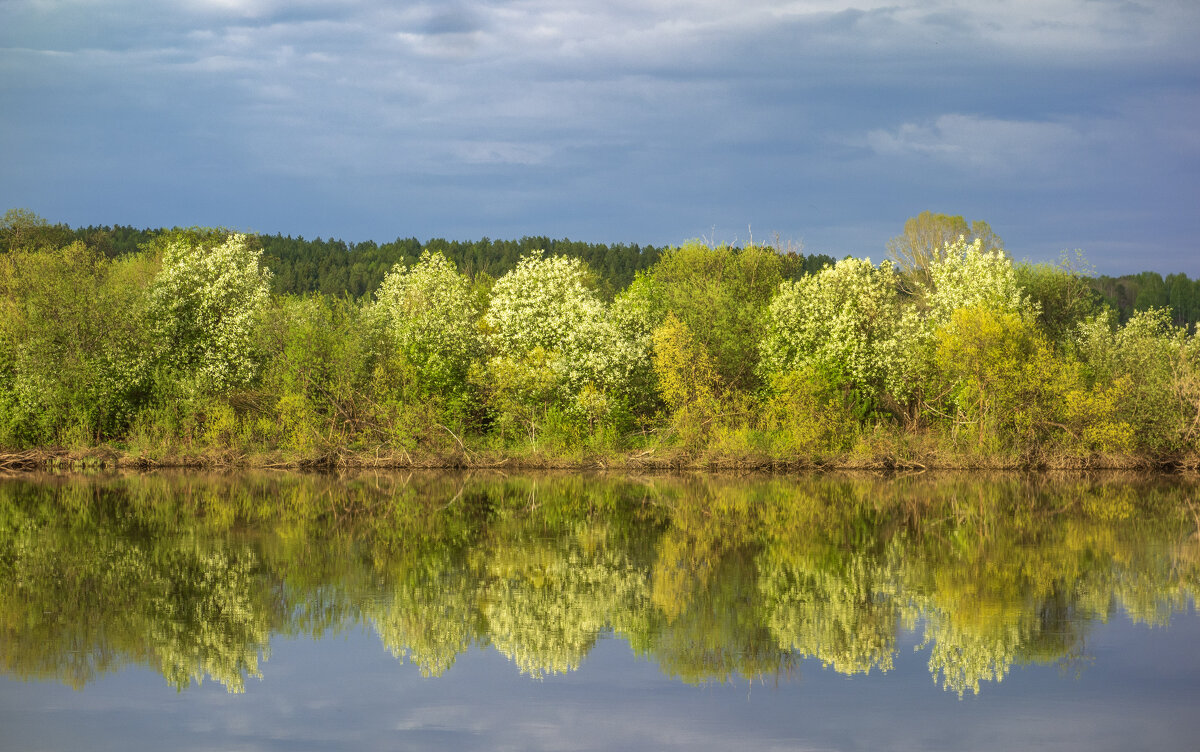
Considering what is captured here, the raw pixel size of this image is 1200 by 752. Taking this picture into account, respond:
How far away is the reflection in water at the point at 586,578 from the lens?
13.5 meters

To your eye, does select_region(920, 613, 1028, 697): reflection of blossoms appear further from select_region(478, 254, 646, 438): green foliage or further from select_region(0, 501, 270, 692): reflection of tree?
select_region(478, 254, 646, 438): green foliage

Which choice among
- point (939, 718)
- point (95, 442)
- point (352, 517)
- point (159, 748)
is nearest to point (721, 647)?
point (939, 718)

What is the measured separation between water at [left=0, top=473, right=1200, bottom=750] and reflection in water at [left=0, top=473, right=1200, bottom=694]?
79mm

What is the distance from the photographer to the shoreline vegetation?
141 ft

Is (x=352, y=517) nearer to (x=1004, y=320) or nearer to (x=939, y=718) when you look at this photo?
(x=939, y=718)

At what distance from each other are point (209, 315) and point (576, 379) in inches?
643

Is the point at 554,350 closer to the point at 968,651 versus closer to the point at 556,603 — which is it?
the point at 556,603

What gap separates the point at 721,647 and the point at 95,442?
3906 cm

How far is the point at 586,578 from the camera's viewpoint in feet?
59.3

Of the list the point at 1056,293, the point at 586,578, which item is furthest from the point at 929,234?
the point at 586,578

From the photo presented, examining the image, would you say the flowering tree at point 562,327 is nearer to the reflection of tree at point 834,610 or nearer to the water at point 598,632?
the water at point 598,632

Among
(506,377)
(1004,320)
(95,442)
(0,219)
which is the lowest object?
(95,442)

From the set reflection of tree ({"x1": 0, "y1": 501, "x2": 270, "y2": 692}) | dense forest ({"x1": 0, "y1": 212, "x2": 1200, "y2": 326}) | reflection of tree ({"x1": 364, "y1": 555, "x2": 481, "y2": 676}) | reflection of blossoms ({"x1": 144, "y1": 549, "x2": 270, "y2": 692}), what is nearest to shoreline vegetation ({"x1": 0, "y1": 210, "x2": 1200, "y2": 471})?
reflection of tree ({"x1": 0, "y1": 501, "x2": 270, "y2": 692})

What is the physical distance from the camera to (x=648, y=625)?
48.2ft
